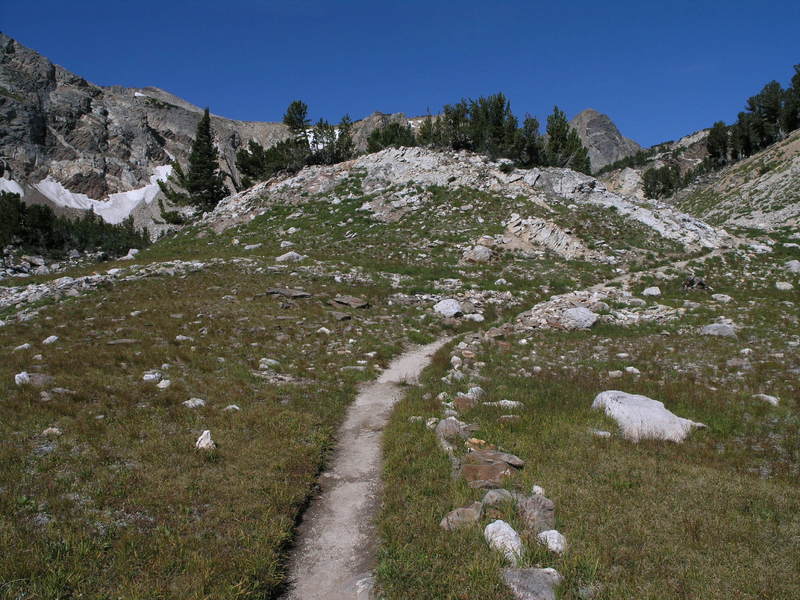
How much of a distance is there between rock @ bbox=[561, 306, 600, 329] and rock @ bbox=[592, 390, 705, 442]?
1021 centimetres

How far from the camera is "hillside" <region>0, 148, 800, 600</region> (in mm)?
5570

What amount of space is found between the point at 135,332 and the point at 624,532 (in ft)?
54.9

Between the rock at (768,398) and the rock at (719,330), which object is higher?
the rock at (719,330)

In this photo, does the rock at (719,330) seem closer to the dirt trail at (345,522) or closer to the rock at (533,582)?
the dirt trail at (345,522)

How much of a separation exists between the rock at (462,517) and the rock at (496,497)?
178mm

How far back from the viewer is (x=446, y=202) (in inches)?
1677

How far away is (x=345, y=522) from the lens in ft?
23.6

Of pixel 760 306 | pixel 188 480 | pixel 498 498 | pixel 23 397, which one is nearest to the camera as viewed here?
pixel 498 498

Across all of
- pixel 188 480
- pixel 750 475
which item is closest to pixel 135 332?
pixel 188 480

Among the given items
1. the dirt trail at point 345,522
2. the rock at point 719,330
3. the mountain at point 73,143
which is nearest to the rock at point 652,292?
the rock at point 719,330

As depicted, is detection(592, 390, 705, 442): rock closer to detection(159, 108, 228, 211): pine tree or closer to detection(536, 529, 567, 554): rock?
detection(536, 529, 567, 554): rock

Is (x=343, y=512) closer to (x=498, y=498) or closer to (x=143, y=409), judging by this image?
(x=498, y=498)

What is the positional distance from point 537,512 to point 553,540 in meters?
0.64

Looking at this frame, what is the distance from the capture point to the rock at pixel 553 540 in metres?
5.82
